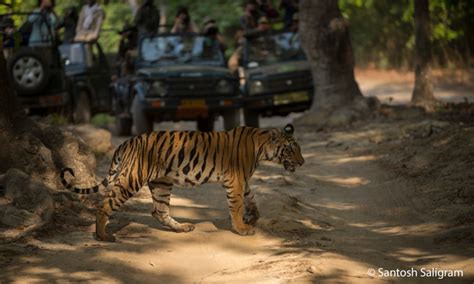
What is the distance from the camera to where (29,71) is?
17.3 m

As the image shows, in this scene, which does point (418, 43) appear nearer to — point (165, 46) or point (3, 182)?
point (165, 46)

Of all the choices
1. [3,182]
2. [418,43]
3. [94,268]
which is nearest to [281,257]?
[94,268]

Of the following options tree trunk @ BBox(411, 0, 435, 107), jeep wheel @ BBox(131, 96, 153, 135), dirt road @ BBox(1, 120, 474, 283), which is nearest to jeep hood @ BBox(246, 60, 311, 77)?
tree trunk @ BBox(411, 0, 435, 107)

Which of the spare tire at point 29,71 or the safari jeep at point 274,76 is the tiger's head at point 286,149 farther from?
the safari jeep at point 274,76

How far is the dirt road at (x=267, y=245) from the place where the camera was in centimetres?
744

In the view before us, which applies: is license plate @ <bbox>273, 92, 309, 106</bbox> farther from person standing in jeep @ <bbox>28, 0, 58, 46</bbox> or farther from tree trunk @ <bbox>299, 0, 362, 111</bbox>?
person standing in jeep @ <bbox>28, 0, 58, 46</bbox>

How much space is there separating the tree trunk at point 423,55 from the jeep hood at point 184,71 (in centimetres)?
461

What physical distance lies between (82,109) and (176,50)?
10.2ft

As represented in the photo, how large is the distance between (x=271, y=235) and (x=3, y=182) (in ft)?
8.72

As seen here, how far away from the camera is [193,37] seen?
59.9ft

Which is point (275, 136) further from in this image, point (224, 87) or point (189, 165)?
point (224, 87)

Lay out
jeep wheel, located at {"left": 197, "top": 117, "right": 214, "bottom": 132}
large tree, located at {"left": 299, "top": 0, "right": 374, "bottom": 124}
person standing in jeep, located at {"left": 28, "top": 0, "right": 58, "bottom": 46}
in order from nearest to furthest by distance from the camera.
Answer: person standing in jeep, located at {"left": 28, "top": 0, "right": 58, "bottom": 46}
jeep wheel, located at {"left": 197, "top": 117, "right": 214, "bottom": 132}
large tree, located at {"left": 299, "top": 0, "right": 374, "bottom": 124}

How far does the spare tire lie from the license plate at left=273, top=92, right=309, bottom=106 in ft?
15.1

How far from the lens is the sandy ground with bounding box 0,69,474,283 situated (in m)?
7.42
